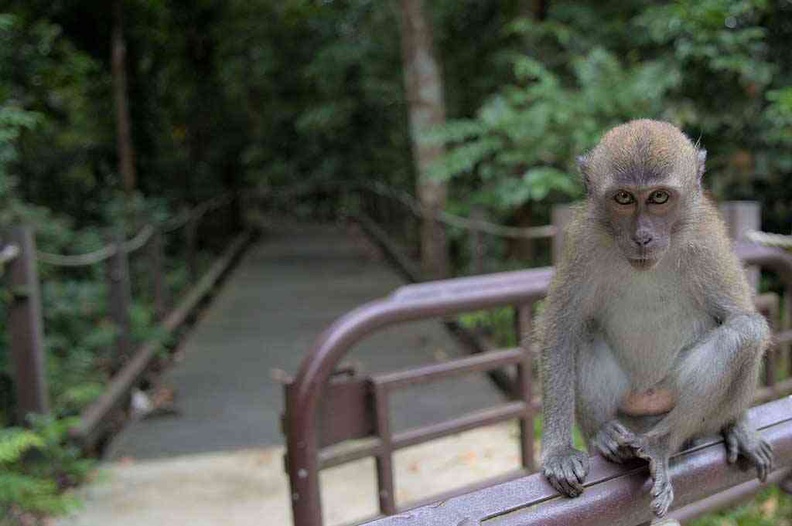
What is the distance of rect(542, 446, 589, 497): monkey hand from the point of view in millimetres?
1417

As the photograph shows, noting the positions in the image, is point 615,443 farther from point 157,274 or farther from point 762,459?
point 157,274

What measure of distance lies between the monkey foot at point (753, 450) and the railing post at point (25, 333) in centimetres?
370

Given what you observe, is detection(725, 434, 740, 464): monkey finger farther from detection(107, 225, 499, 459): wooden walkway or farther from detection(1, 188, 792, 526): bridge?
detection(107, 225, 499, 459): wooden walkway

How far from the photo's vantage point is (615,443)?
5.93ft

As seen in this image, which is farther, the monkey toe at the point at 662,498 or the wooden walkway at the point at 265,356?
the wooden walkway at the point at 265,356

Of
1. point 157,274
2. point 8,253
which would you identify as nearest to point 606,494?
point 8,253

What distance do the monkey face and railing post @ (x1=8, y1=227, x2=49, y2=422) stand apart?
3.42 m

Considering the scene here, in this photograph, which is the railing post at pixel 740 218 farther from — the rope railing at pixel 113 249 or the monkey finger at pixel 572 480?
the rope railing at pixel 113 249

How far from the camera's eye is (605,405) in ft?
7.32

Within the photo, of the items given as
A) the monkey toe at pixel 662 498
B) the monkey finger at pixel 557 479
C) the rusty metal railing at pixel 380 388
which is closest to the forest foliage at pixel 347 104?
the rusty metal railing at pixel 380 388

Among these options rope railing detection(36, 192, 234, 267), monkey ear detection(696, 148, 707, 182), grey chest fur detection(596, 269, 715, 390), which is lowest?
grey chest fur detection(596, 269, 715, 390)

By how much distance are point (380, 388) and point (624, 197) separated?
49.0 inches

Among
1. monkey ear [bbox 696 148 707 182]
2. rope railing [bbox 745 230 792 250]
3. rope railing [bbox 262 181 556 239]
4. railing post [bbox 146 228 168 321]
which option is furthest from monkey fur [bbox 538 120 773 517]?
railing post [bbox 146 228 168 321]

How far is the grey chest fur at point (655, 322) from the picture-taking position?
2.21 metres
